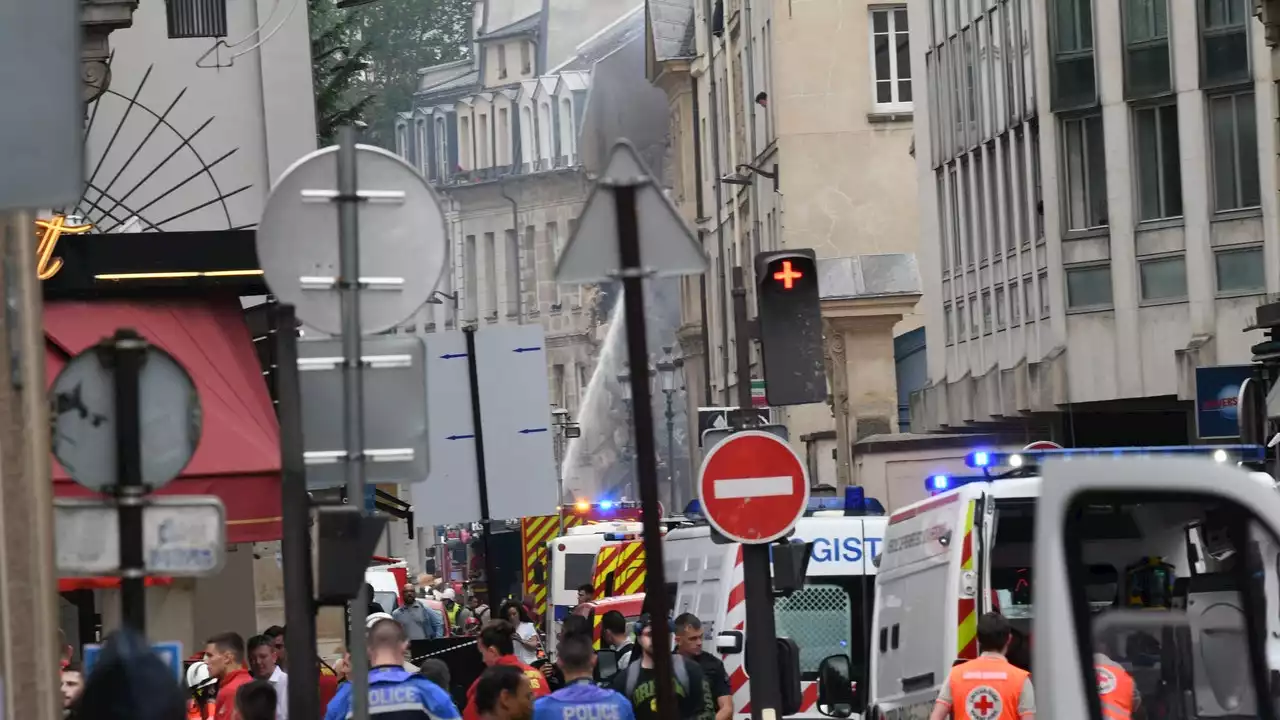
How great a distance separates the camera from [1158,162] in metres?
35.7

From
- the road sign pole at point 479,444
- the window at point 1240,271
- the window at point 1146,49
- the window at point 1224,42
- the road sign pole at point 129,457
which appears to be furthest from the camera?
the window at point 1146,49

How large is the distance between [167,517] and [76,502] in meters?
0.29

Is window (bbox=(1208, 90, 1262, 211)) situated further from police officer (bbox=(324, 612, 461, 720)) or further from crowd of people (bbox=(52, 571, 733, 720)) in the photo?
police officer (bbox=(324, 612, 461, 720))

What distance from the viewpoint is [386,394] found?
31.3ft

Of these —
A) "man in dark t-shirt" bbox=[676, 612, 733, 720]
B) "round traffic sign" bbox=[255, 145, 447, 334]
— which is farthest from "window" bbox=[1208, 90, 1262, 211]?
"round traffic sign" bbox=[255, 145, 447, 334]

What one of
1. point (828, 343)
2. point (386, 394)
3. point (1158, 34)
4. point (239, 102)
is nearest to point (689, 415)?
point (828, 343)

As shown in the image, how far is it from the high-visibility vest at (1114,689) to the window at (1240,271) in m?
27.4

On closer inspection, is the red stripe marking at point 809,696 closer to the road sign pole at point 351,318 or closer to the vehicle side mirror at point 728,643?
the vehicle side mirror at point 728,643

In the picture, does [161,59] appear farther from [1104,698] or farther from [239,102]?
[1104,698]

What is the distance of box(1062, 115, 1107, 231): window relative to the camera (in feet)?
121

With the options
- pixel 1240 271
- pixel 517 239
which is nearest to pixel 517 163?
pixel 517 239

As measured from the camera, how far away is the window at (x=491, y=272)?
121m

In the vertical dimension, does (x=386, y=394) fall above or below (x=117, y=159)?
below

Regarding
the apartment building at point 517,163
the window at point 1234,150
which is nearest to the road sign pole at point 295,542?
the window at point 1234,150
